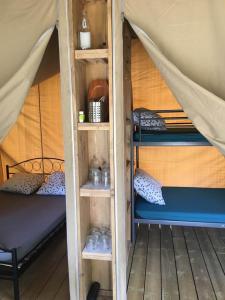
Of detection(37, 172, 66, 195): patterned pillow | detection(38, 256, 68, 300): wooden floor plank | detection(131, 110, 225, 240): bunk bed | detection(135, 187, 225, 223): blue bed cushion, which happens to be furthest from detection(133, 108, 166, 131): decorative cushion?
detection(38, 256, 68, 300): wooden floor plank

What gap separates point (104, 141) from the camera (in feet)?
6.88

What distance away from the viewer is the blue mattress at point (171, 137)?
2.91 meters

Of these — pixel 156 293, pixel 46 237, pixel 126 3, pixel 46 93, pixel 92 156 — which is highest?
pixel 126 3

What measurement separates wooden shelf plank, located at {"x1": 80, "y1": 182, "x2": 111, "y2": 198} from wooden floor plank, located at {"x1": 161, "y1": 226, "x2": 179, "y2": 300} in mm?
1096

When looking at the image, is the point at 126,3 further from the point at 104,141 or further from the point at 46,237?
the point at 46,237

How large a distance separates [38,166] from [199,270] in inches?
103

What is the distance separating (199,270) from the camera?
2691 mm

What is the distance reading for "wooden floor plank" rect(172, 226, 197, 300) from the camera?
2359 mm

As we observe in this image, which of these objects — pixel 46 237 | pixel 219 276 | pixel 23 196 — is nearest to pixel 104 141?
pixel 46 237

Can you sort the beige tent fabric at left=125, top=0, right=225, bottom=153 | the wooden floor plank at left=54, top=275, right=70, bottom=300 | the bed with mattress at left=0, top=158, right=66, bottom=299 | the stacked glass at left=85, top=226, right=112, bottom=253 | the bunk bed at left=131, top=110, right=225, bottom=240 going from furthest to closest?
the bunk bed at left=131, top=110, right=225, bottom=240 < the wooden floor plank at left=54, top=275, right=70, bottom=300 < the bed with mattress at left=0, top=158, right=66, bottom=299 < the stacked glass at left=85, top=226, right=112, bottom=253 < the beige tent fabric at left=125, top=0, right=225, bottom=153

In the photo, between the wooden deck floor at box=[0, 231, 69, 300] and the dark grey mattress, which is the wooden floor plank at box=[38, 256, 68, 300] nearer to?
the wooden deck floor at box=[0, 231, 69, 300]

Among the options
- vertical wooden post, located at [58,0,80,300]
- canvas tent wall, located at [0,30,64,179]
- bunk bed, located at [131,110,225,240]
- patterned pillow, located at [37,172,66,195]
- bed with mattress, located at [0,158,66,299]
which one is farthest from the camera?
canvas tent wall, located at [0,30,64,179]

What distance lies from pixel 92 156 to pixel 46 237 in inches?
41.3

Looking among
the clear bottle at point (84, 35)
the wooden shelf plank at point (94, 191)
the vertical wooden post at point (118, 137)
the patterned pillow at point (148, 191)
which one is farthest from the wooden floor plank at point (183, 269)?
the clear bottle at point (84, 35)
